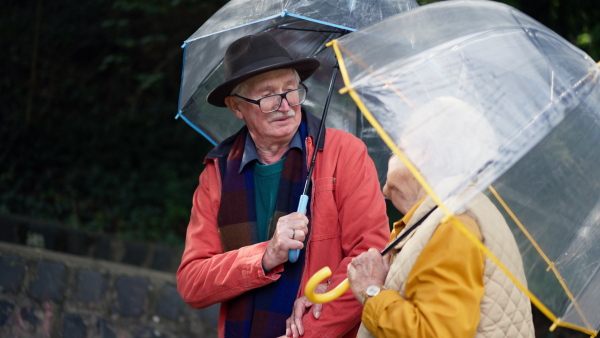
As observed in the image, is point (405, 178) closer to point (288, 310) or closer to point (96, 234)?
point (288, 310)

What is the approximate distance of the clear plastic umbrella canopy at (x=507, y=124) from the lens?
6.47 ft

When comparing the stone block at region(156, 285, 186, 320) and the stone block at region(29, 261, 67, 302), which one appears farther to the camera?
the stone block at region(29, 261, 67, 302)

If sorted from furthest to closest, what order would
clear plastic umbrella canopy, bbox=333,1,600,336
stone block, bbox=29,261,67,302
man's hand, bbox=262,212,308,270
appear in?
stone block, bbox=29,261,67,302, man's hand, bbox=262,212,308,270, clear plastic umbrella canopy, bbox=333,1,600,336

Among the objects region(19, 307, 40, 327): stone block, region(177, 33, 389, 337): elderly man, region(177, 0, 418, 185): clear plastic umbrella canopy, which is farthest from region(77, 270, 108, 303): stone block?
region(177, 33, 389, 337): elderly man

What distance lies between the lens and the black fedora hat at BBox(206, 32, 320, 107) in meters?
2.81

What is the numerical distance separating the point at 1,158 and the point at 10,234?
5.74 ft

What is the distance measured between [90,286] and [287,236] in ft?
8.49

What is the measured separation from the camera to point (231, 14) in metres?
3.06

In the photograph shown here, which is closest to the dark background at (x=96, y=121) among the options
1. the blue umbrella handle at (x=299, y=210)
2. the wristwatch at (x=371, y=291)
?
the blue umbrella handle at (x=299, y=210)

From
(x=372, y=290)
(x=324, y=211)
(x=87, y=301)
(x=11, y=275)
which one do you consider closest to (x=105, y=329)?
(x=87, y=301)

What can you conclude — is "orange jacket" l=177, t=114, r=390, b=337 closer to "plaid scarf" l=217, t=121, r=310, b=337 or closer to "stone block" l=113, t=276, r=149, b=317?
"plaid scarf" l=217, t=121, r=310, b=337

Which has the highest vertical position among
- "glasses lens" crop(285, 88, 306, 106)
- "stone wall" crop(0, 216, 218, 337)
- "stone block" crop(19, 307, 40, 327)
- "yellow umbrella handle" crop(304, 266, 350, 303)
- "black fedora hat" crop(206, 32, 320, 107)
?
"black fedora hat" crop(206, 32, 320, 107)

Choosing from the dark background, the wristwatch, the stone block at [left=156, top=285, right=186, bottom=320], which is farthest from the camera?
the dark background

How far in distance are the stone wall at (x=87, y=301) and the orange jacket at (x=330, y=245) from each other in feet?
5.90
